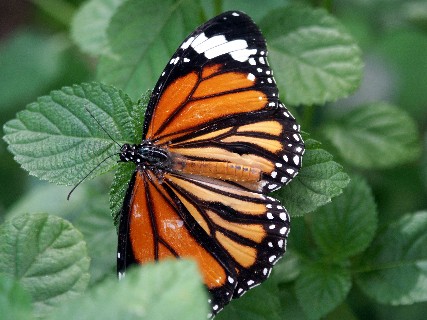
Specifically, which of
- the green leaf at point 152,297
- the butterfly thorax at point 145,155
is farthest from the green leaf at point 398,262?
the green leaf at point 152,297

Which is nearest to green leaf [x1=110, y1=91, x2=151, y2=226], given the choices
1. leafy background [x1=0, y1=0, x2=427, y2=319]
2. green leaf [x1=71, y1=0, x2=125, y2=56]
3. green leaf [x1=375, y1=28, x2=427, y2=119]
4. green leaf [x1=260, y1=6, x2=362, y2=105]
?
leafy background [x1=0, y1=0, x2=427, y2=319]

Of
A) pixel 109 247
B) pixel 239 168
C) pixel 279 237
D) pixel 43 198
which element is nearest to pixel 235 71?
pixel 239 168

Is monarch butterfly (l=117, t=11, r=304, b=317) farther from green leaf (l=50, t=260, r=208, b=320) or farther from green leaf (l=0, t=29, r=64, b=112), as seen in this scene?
green leaf (l=0, t=29, r=64, b=112)

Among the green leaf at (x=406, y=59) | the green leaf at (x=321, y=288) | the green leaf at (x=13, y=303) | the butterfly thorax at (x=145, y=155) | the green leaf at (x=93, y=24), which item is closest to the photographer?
the green leaf at (x=13, y=303)

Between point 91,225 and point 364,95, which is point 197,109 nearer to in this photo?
point 91,225

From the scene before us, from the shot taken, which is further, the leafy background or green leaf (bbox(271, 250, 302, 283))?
green leaf (bbox(271, 250, 302, 283))

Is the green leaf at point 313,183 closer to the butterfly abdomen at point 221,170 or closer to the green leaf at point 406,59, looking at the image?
the butterfly abdomen at point 221,170

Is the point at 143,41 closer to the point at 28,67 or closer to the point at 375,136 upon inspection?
the point at 375,136
